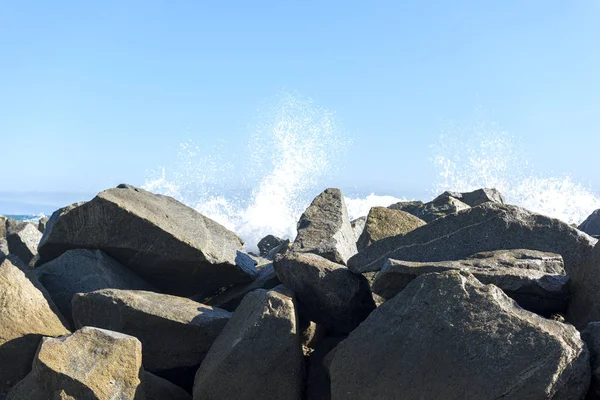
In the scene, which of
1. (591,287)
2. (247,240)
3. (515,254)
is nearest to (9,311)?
(515,254)

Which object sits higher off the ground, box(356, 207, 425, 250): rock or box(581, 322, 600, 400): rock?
box(356, 207, 425, 250): rock

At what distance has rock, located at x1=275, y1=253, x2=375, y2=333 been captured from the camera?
4637 mm

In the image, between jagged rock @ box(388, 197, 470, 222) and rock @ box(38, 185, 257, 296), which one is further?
jagged rock @ box(388, 197, 470, 222)

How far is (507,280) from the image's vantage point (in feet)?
13.5

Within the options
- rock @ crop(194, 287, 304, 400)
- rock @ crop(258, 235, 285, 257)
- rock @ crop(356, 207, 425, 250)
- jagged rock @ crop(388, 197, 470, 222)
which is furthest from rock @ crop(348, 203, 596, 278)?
rock @ crop(258, 235, 285, 257)

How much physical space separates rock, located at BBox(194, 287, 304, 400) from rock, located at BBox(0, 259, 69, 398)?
4.57ft

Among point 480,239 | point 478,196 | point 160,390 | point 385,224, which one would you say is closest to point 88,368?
point 160,390

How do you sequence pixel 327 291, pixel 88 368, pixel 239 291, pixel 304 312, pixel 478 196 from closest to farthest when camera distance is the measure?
pixel 88 368 < pixel 327 291 < pixel 304 312 < pixel 239 291 < pixel 478 196

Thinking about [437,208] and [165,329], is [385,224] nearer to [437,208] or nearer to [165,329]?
[437,208]

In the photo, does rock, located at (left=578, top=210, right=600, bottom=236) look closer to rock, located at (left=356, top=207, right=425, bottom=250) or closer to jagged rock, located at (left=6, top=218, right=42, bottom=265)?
rock, located at (left=356, top=207, right=425, bottom=250)

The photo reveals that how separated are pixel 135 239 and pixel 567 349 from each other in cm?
371

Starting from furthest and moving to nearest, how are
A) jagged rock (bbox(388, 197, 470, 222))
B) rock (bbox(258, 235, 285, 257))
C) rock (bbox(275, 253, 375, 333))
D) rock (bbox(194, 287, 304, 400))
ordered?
rock (bbox(258, 235, 285, 257)) → jagged rock (bbox(388, 197, 470, 222)) → rock (bbox(275, 253, 375, 333)) → rock (bbox(194, 287, 304, 400))

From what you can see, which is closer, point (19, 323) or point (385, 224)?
point (19, 323)

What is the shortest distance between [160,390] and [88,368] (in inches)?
21.0
